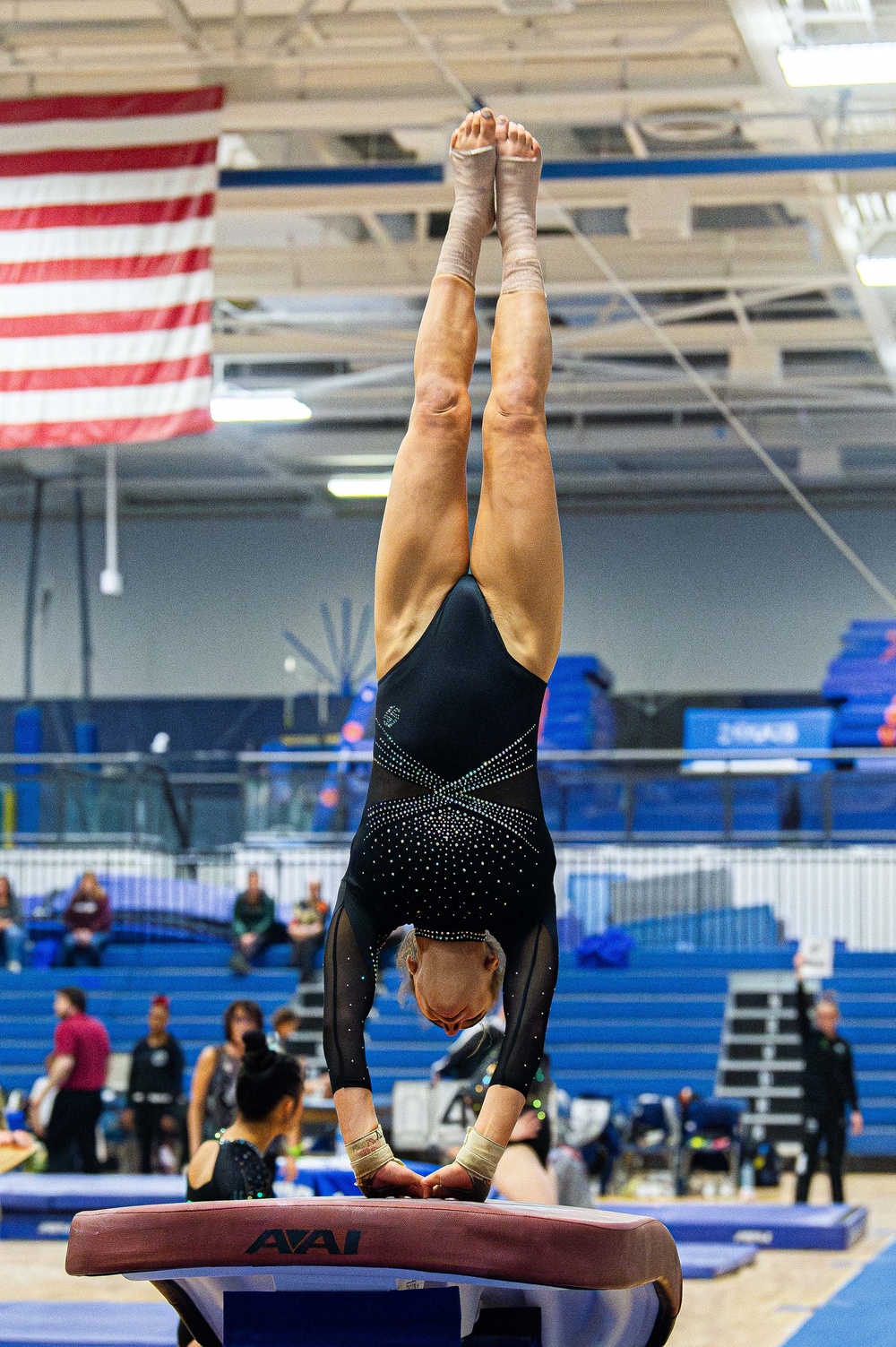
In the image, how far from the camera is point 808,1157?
37.0 ft

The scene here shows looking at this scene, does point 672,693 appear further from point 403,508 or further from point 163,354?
point 403,508

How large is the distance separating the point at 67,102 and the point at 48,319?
4.03 ft

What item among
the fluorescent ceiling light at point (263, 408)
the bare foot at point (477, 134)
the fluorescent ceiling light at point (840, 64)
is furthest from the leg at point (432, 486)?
the fluorescent ceiling light at point (263, 408)

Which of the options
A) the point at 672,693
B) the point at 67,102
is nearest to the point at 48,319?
the point at 67,102

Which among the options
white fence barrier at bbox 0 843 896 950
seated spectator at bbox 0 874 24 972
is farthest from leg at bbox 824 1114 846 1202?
seated spectator at bbox 0 874 24 972

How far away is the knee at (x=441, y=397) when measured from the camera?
383 centimetres

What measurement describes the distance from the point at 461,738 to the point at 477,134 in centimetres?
146

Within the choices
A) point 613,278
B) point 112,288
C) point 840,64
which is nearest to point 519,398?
point 112,288

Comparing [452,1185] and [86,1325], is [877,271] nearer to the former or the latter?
[86,1325]

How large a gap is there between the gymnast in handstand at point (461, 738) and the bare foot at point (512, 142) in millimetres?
228

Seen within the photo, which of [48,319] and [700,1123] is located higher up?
[48,319]

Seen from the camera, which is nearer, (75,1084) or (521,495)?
(521,495)

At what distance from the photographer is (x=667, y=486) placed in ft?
71.9

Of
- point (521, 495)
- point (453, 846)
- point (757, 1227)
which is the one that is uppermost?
point (521, 495)
